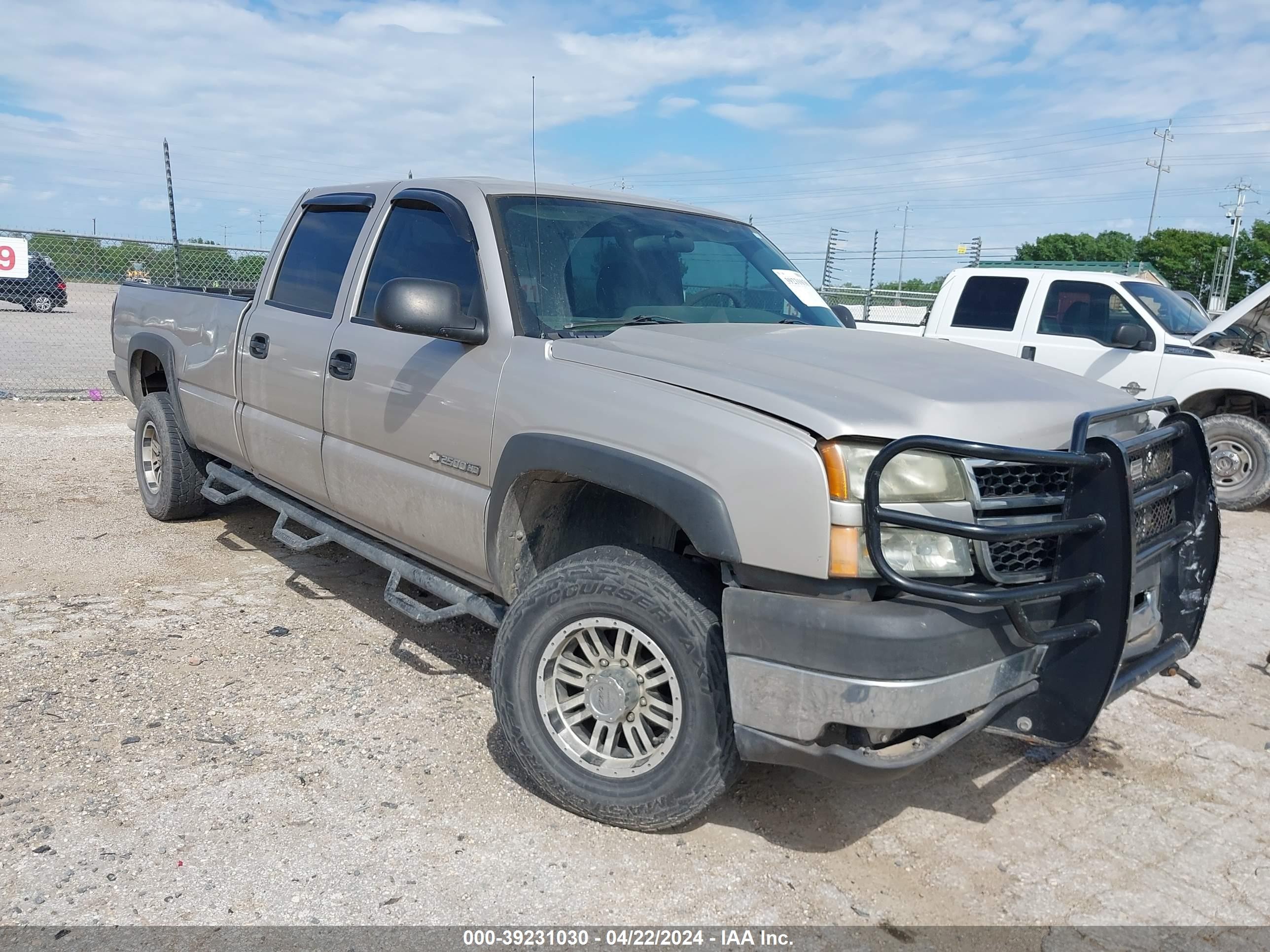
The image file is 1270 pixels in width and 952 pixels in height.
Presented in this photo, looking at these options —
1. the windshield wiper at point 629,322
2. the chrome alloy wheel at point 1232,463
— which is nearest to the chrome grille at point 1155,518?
the windshield wiper at point 629,322

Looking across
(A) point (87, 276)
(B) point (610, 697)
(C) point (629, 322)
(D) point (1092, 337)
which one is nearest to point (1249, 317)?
(D) point (1092, 337)

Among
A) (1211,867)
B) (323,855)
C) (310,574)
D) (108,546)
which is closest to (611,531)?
(323,855)

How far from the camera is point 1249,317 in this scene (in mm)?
8234

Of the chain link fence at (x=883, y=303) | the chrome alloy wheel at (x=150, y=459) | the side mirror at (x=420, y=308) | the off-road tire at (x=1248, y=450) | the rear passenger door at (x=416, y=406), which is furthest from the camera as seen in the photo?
the chain link fence at (x=883, y=303)

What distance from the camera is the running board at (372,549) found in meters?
3.59

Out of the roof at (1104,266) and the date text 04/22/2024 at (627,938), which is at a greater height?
the roof at (1104,266)

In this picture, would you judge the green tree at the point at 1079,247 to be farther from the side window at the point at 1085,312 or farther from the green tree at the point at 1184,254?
the side window at the point at 1085,312

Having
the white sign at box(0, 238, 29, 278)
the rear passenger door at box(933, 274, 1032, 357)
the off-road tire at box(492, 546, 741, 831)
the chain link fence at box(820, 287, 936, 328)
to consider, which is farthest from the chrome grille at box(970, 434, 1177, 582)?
the white sign at box(0, 238, 29, 278)

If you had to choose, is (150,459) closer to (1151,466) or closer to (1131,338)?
(1151,466)

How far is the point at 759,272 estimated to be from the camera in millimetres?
4219

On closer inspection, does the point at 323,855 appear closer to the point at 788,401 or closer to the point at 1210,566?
the point at 788,401

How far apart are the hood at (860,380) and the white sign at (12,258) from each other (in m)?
11.1

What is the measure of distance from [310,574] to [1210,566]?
4321 mm

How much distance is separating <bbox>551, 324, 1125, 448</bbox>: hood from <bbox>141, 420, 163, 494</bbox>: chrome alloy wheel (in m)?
4.17
